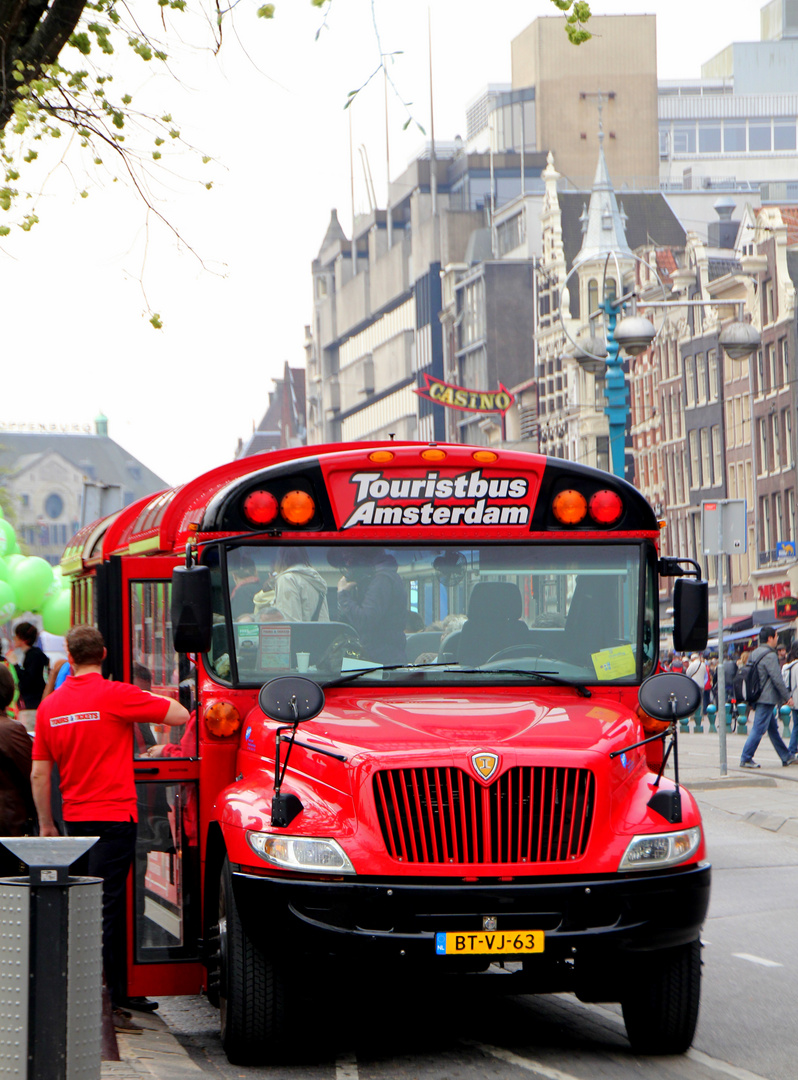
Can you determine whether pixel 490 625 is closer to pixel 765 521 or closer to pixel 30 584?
pixel 30 584

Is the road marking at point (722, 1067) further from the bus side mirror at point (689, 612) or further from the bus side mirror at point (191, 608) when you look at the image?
the bus side mirror at point (191, 608)

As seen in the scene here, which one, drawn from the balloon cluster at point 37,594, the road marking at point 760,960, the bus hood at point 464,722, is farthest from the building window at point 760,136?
the bus hood at point 464,722

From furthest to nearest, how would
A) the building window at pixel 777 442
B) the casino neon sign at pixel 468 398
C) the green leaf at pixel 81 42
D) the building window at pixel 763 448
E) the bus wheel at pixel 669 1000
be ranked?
the casino neon sign at pixel 468 398, the building window at pixel 763 448, the building window at pixel 777 442, the green leaf at pixel 81 42, the bus wheel at pixel 669 1000

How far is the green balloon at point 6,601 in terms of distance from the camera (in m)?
24.3

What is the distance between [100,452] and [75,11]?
15008cm

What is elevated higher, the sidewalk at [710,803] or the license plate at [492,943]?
the license plate at [492,943]

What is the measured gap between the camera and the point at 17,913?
5.67m

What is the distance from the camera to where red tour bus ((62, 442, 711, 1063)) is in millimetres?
6840

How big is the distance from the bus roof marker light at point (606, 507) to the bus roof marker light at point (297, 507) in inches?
49.0

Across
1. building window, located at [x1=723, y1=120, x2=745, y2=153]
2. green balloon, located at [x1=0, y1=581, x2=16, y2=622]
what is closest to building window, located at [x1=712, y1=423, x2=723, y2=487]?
green balloon, located at [x1=0, y1=581, x2=16, y2=622]

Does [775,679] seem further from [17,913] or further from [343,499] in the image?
[17,913]

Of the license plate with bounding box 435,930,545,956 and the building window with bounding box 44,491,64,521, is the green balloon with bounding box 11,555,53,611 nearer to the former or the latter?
the license plate with bounding box 435,930,545,956

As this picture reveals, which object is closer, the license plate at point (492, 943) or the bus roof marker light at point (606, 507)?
the license plate at point (492, 943)

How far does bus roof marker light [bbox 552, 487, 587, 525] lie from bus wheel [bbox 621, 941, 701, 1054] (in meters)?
1.94
